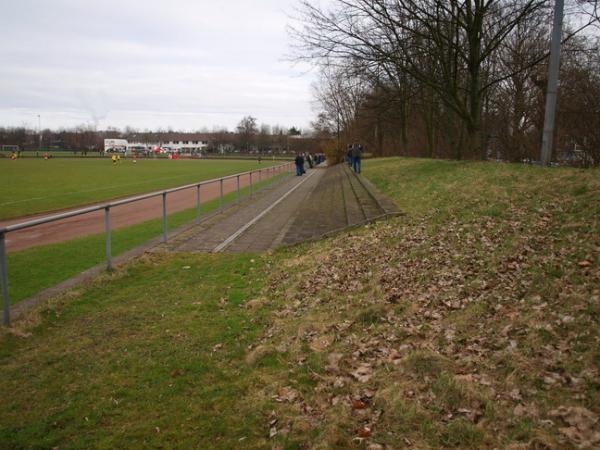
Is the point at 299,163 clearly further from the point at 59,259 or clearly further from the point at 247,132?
the point at 247,132

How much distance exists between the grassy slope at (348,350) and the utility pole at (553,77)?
13.8 feet

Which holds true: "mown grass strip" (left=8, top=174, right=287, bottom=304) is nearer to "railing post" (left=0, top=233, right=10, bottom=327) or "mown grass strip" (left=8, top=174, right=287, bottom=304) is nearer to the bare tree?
"railing post" (left=0, top=233, right=10, bottom=327)

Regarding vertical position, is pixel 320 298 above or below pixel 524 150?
below

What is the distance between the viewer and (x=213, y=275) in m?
7.57

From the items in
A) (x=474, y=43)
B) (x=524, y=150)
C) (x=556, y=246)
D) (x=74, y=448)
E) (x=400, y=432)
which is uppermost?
(x=474, y=43)

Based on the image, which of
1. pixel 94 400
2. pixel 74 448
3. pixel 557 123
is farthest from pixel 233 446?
pixel 557 123

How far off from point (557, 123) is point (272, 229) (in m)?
13.7

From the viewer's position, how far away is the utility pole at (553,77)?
412 inches

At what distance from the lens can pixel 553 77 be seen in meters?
10.9

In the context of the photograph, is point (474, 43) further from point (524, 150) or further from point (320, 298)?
point (320, 298)

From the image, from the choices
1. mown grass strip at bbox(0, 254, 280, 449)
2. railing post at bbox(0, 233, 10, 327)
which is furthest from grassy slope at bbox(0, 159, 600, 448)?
railing post at bbox(0, 233, 10, 327)

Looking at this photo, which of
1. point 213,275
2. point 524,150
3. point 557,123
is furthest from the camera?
point 524,150

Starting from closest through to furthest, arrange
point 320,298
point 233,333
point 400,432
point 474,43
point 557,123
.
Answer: point 400,432, point 233,333, point 320,298, point 474,43, point 557,123

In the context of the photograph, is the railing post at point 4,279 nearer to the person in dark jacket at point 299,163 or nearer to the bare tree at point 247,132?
the person in dark jacket at point 299,163
